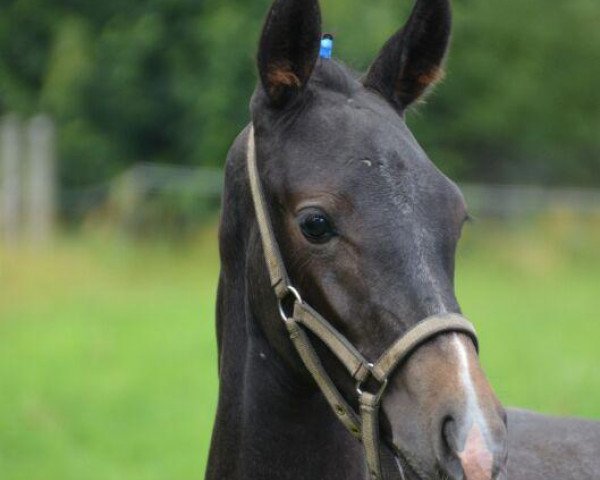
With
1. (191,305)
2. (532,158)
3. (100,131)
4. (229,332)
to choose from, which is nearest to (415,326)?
(229,332)

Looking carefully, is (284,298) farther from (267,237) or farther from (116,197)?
(116,197)

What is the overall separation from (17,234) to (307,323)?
13.9 m

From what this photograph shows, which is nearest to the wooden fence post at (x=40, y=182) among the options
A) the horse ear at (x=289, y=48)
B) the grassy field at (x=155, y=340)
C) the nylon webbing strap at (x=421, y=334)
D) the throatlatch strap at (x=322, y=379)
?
the grassy field at (x=155, y=340)

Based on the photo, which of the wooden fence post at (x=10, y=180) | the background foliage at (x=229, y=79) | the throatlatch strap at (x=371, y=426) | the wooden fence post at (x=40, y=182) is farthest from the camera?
the background foliage at (x=229, y=79)

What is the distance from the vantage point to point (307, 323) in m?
2.53

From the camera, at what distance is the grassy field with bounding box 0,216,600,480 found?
24.3 feet

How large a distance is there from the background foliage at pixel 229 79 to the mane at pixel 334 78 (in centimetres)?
1111

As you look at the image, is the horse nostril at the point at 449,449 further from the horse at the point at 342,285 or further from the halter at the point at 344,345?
the halter at the point at 344,345

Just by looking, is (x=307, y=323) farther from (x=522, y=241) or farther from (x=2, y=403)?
(x=522, y=241)

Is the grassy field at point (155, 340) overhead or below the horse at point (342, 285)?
below

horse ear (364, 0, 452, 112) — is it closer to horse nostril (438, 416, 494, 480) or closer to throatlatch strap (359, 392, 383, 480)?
throatlatch strap (359, 392, 383, 480)

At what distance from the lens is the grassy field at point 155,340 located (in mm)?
7422

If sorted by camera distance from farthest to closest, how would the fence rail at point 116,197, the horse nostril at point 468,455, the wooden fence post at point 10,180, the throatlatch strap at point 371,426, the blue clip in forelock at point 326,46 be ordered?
the fence rail at point 116,197
the wooden fence post at point 10,180
the blue clip in forelock at point 326,46
the throatlatch strap at point 371,426
the horse nostril at point 468,455

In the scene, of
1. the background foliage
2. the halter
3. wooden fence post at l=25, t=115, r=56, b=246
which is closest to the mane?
the halter
